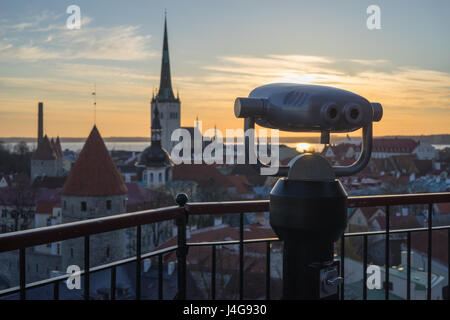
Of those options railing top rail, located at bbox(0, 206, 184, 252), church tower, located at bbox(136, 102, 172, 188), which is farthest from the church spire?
railing top rail, located at bbox(0, 206, 184, 252)

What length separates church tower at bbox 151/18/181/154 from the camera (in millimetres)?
81125

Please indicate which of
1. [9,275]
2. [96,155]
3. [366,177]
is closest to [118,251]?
[96,155]

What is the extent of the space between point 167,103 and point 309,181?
84.8m

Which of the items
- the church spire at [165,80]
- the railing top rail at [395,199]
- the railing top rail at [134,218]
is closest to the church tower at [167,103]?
the church spire at [165,80]

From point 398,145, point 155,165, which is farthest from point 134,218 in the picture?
point 398,145

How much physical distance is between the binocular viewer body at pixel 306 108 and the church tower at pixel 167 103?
81.3 m

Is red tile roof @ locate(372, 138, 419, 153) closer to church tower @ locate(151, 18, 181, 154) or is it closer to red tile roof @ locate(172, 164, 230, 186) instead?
red tile roof @ locate(172, 164, 230, 186)

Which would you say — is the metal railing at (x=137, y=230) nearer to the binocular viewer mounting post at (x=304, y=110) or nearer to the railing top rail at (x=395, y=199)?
the railing top rail at (x=395, y=199)

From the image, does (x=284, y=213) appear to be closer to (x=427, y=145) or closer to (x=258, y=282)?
(x=258, y=282)

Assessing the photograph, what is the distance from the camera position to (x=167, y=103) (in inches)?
3354

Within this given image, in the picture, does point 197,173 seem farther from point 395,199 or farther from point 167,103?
point 395,199

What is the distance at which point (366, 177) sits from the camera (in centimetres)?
4219
